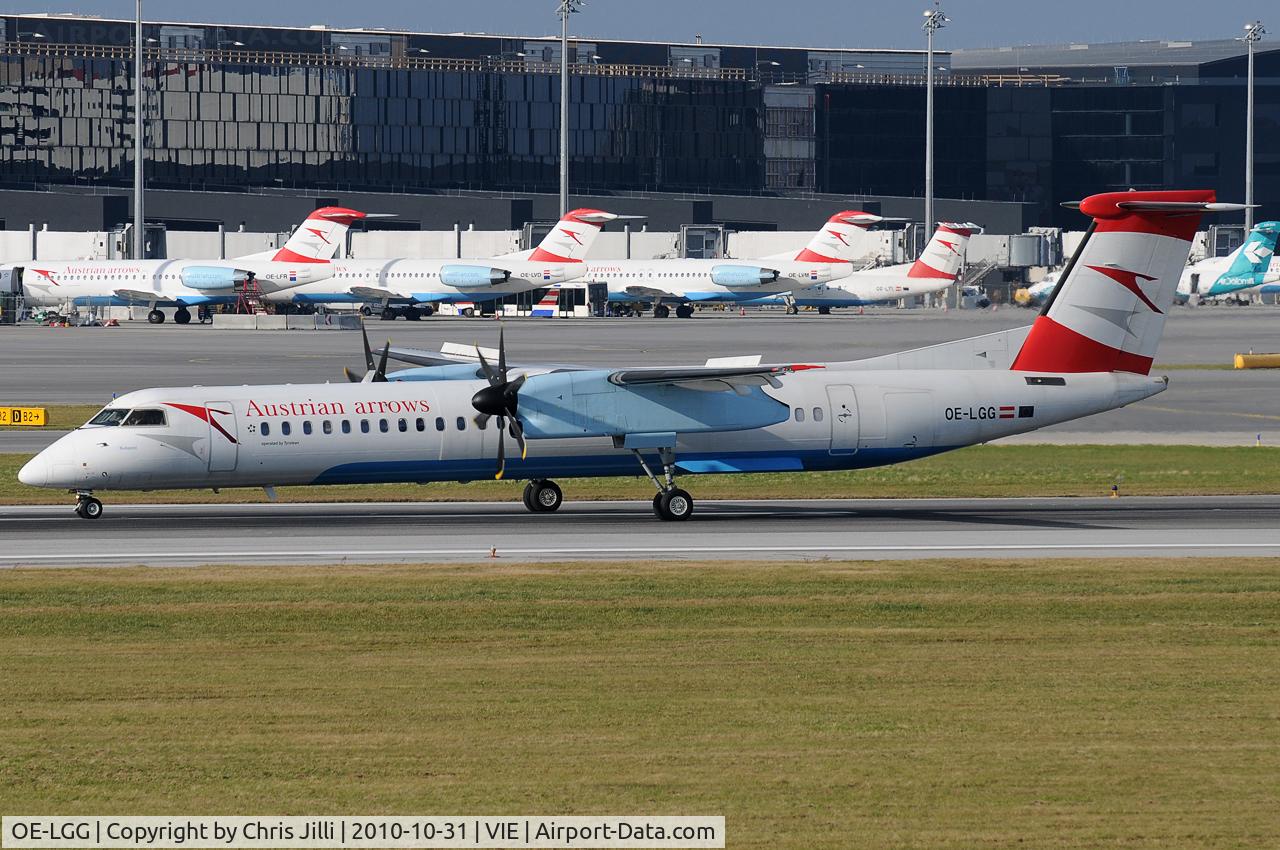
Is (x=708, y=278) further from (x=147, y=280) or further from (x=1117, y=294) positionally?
(x=1117, y=294)

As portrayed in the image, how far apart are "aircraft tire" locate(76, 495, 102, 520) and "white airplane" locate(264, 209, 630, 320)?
79.1 meters

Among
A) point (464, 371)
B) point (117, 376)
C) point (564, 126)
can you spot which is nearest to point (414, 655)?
point (464, 371)

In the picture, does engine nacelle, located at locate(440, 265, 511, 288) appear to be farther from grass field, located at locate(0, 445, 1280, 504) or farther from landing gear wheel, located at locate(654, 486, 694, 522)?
landing gear wheel, located at locate(654, 486, 694, 522)

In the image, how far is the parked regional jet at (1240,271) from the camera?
4904 inches

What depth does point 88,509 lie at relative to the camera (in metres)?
33.7

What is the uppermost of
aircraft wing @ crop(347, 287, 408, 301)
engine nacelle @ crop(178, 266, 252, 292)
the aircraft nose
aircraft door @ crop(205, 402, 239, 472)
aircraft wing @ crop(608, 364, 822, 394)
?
engine nacelle @ crop(178, 266, 252, 292)

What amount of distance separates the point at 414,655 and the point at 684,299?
10062cm

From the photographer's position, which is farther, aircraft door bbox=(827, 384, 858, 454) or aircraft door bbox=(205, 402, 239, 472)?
aircraft door bbox=(827, 384, 858, 454)

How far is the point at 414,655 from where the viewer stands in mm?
20422

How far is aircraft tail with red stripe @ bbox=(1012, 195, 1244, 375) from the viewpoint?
35062mm

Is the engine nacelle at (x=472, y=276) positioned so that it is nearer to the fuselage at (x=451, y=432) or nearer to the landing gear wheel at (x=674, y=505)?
the fuselage at (x=451, y=432)

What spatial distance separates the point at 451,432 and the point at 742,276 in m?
85.4
